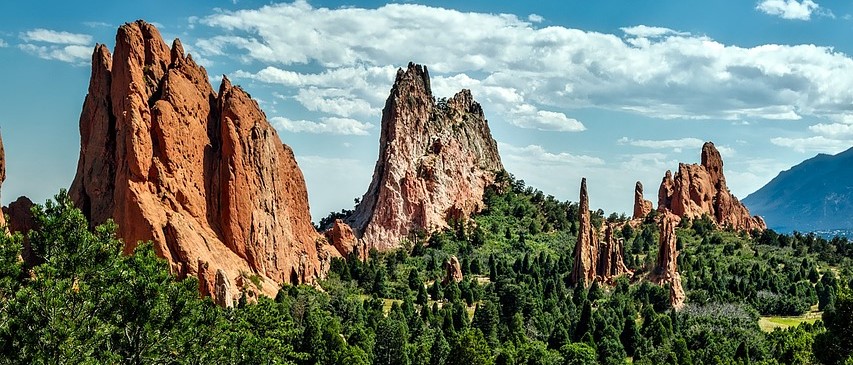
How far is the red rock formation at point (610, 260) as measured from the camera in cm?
9744

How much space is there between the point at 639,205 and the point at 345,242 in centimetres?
5377

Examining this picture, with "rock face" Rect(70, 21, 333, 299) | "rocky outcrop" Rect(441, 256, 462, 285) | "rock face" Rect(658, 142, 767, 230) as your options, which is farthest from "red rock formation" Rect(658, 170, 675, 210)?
"rock face" Rect(70, 21, 333, 299)

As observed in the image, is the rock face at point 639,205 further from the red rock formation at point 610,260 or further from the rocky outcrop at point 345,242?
the rocky outcrop at point 345,242

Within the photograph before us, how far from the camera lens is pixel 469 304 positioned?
88812mm

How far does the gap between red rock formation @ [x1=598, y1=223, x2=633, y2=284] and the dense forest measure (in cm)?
A: 210

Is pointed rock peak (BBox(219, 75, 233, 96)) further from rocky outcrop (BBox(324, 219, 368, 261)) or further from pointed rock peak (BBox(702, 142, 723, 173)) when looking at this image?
pointed rock peak (BBox(702, 142, 723, 173))

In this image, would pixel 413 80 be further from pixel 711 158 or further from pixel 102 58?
pixel 102 58

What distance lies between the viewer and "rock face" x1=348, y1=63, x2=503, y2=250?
120 meters

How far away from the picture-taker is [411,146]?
12575 cm

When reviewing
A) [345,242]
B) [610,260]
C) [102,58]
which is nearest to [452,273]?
[345,242]

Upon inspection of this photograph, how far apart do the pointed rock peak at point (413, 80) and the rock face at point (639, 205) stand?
36.4 meters

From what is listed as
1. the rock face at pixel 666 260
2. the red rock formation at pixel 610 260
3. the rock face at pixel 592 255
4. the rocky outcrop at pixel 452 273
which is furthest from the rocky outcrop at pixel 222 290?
the red rock formation at pixel 610 260

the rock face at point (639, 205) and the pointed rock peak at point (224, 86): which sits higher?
the pointed rock peak at point (224, 86)

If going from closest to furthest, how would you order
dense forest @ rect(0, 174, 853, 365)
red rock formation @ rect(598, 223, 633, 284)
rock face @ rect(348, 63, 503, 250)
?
dense forest @ rect(0, 174, 853, 365) < red rock formation @ rect(598, 223, 633, 284) < rock face @ rect(348, 63, 503, 250)
